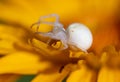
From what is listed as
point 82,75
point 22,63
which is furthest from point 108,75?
point 22,63

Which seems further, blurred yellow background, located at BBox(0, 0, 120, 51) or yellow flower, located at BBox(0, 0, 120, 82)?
blurred yellow background, located at BBox(0, 0, 120, 51)

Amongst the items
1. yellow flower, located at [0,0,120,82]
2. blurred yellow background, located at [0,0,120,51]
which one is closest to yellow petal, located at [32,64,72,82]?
yellow flower, located at [0,0,120,82]

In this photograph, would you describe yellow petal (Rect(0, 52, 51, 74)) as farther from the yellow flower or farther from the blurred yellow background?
the blurred yellow background

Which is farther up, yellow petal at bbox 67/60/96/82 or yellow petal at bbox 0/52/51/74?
yellow petal at bbox 0/52/51/74

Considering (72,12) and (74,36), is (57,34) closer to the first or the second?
(74,36)

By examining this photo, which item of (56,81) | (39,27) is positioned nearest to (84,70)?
(56,81)
